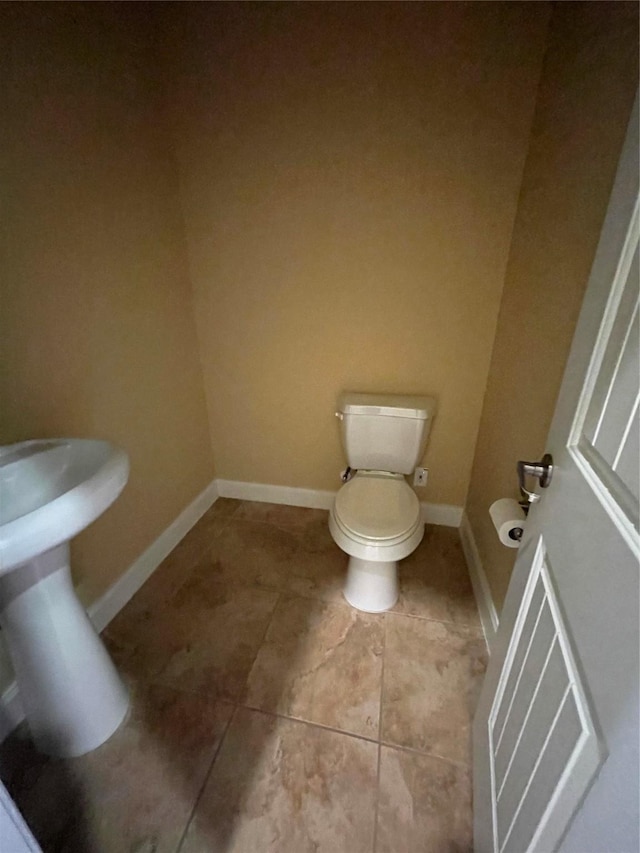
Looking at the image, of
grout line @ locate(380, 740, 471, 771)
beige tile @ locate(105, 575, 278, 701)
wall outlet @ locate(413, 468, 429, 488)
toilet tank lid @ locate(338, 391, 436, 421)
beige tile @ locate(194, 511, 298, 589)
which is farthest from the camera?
wall outlet @ locate(413, 468, 429, 488)

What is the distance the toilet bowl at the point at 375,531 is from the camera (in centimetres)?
133

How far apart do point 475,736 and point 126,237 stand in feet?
6.18

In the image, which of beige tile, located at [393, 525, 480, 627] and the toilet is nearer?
the toilet

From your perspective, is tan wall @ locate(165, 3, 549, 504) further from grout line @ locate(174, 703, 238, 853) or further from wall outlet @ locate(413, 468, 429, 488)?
grout line @ locate(174, 703, 238, 853)

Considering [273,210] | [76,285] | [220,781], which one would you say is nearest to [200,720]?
[220,781]

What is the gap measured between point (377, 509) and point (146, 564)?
1.00 meters

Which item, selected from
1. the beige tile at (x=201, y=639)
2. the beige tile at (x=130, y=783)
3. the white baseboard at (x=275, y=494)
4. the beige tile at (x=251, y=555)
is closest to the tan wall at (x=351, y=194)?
the white baseboard at (x=275, y=494)

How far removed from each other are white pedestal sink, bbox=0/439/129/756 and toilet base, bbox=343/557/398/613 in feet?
2.72

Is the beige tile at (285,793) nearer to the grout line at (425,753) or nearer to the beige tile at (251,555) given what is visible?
the grout line at (425,753)

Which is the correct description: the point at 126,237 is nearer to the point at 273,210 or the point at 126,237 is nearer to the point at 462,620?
the point at 273,210

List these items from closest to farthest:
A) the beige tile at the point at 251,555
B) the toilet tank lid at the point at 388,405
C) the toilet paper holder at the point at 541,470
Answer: the toilet paper holder at the point at 541,470, the toilet tank lid at the point at 388,405, the beige tile at the point at 251,555

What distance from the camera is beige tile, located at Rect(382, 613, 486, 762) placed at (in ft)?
3.78

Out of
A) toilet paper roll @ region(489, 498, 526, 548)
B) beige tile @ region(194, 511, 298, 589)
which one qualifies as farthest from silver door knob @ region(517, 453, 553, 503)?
beige tile @ region(194, 511, 298, 589)

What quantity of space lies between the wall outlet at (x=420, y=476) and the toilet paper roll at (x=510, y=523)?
0.88 meters
